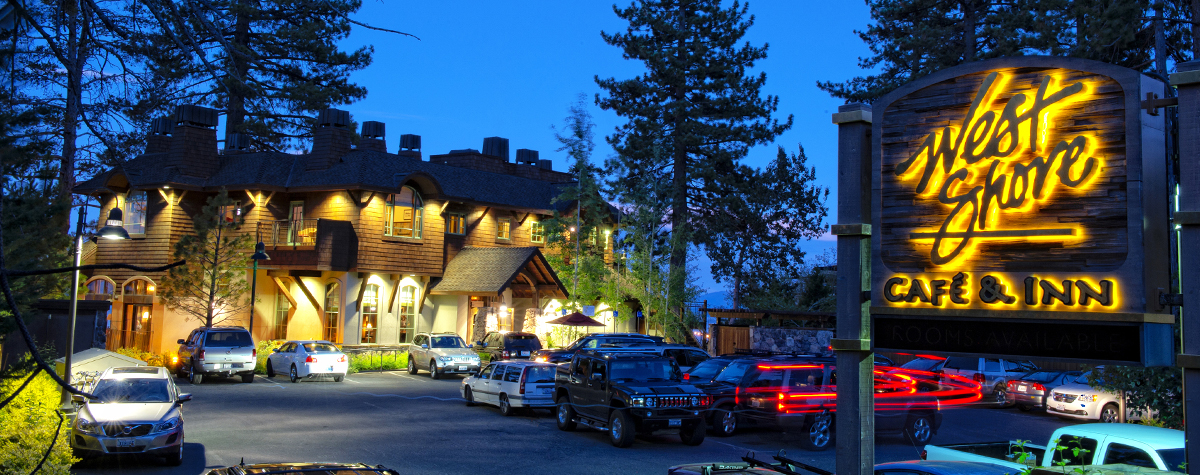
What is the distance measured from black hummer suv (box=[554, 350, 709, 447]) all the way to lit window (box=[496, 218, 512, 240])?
24.9 meters

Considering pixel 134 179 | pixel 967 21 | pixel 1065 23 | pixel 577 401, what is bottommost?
pixel 577 401

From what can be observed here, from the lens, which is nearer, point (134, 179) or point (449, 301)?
point (134, 179)

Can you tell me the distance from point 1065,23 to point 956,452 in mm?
22341

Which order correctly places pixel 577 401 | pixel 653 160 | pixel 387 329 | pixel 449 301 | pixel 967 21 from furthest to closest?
pixel 653 160 < pixel 449 301 < pixel 387 329 < pixel 967 21 < pixel 577 401

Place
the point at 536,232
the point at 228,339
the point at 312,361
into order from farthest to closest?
the point at 536,232 < the point at 312,361 < the point at 228,339

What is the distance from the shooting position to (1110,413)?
22844 mm

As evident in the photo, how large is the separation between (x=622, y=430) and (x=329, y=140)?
26484 mm

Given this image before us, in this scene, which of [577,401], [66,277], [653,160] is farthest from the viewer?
[653,160]

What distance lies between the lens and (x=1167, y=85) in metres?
6.96

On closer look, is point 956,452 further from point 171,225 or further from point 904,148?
point 171,225

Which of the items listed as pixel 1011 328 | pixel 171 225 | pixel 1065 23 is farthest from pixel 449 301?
pixel 1011 328

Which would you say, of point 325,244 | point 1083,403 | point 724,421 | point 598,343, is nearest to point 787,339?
point 598,343

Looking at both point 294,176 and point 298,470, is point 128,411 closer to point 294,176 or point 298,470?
point 298,470

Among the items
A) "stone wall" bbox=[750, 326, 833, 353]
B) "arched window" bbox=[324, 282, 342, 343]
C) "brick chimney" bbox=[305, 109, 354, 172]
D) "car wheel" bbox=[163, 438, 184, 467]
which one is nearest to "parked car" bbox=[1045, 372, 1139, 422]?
"stone wall" bbox=[750, 326, 833, 353]
